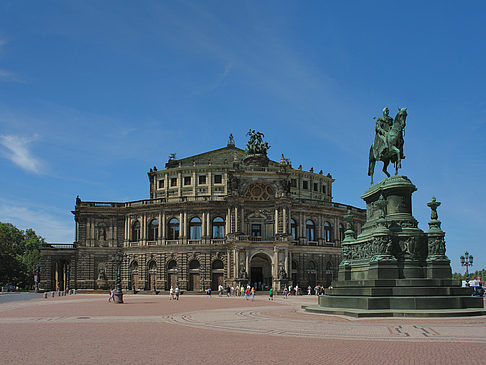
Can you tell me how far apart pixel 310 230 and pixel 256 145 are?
1559cm

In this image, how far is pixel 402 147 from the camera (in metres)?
27.0

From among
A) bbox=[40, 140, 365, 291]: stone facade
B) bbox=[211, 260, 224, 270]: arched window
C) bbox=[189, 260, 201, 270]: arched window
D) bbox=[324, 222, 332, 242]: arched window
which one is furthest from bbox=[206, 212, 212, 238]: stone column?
bbox=[324, 222, 332, 242]: arched window

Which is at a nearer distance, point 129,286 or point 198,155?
point 129,286

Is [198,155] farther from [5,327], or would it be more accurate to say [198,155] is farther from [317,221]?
[5,327]

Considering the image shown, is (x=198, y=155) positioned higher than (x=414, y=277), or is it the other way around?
(x=198, y=155)

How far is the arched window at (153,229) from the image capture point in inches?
3179

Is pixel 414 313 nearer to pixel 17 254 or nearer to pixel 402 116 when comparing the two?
pixel 402 116

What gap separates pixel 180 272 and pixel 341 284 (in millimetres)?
53192

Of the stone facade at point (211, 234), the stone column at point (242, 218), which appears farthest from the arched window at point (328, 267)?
the stone column at point (242, 218)

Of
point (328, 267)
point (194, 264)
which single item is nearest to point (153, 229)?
point (194, 264)

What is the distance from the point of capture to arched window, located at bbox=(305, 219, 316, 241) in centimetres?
7847

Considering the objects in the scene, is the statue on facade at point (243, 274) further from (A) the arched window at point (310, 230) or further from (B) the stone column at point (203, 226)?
(A) the arched window at point (310, 230)

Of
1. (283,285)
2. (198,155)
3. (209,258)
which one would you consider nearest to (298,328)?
(283,285)

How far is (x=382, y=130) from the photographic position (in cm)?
2759
